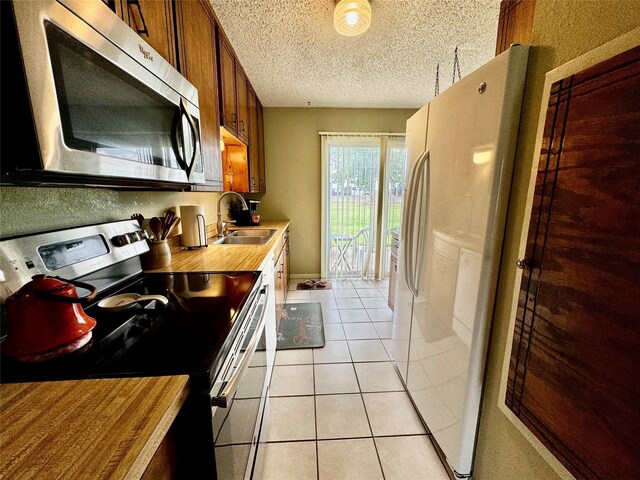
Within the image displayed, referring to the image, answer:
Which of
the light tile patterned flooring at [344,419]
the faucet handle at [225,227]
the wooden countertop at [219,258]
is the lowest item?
the light tile patterned flooring at [344,419]

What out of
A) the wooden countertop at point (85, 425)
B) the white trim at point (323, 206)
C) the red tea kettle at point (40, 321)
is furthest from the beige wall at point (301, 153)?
the wooden countertop at point (85, 425)

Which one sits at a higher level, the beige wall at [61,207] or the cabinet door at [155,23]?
the cabinet door at [155,23]

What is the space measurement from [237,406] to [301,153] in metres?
3.24

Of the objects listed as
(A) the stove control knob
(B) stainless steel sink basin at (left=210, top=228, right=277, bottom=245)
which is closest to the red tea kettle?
(A) the stove control knob

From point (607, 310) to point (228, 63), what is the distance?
2.42 meters

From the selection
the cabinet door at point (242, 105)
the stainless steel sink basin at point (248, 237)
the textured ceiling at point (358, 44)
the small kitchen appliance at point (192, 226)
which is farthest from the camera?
the stainless steel sink basin at point (248, 237)

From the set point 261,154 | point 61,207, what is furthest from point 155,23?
point 261,154

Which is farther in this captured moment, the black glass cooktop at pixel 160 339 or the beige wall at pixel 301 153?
the beige wall at pixel 301 153

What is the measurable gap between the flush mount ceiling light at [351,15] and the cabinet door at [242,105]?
1053 mm

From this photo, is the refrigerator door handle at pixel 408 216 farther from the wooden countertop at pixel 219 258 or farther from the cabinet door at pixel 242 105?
the cabinet door at pixel 242 105

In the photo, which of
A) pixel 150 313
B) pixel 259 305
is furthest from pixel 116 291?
pixel 259 305

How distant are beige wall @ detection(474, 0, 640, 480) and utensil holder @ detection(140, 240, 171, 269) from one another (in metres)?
1.54

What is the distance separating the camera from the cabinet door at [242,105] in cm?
224

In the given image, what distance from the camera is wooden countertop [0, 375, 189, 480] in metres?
0.38
